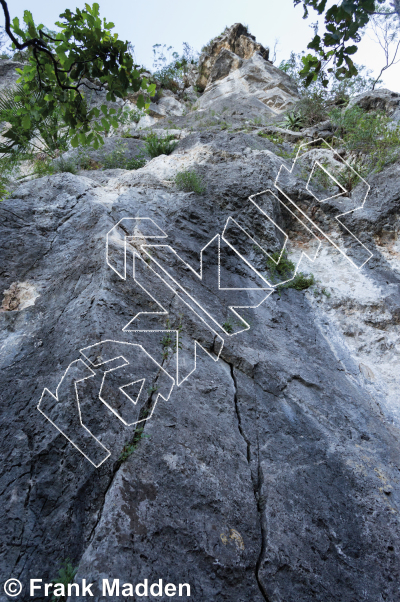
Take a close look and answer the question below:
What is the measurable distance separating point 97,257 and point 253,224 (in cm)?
259

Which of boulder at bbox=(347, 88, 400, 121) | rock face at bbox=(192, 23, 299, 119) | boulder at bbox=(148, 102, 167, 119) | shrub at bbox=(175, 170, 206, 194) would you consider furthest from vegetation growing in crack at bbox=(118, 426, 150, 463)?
boulder at bbox=(148, 102, 167, 119)

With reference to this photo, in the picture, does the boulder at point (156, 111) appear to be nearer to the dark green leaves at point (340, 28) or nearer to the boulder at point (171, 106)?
the boulder at point (171, 106)

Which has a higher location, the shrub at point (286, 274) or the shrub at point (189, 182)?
the shrub at point (189, 182)

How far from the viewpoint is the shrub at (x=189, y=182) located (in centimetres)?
564

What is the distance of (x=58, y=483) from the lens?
7.79ft

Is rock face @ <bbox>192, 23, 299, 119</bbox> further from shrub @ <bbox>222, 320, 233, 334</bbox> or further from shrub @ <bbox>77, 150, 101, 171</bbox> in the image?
shrub @ <bbox>222, 320, 233, 334</bbox>

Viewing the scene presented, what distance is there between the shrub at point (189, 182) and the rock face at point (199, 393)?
0.26 metres

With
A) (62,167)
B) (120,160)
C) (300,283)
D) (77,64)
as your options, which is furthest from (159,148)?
(77,64)

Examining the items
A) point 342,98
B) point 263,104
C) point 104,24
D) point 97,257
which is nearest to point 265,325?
point 97,257

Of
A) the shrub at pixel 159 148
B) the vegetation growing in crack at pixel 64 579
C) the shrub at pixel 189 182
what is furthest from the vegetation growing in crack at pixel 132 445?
the shrub at pixel 159 148

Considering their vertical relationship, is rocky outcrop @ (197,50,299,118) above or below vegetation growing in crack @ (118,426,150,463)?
above
